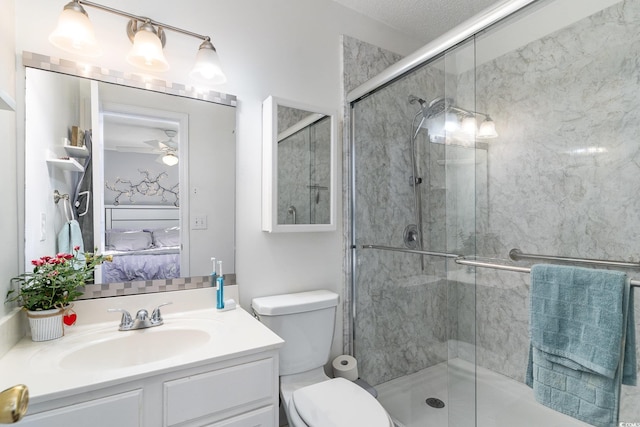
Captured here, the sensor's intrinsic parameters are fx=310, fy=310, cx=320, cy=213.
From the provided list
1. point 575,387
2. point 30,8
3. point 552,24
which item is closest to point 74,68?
point 30,8

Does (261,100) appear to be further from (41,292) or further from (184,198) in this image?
(41,292)

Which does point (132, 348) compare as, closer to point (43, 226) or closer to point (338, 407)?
point (43, 226)

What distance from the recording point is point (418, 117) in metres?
1.83

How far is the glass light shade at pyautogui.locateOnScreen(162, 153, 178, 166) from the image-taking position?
1.42 meters

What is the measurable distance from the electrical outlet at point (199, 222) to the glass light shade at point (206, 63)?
0.65 m

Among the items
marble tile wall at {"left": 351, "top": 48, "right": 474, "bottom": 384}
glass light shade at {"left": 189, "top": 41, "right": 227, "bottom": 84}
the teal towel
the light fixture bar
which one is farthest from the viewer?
marble tile wall at {"left": 351, "top": 48, "right": 474, "bottom": 384}

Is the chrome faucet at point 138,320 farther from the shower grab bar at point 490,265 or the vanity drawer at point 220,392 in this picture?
the shower grab bar at point 490,265

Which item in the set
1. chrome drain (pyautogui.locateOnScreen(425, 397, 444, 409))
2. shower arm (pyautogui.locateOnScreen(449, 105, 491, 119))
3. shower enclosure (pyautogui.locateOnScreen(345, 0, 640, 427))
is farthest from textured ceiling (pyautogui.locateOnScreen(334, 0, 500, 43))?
chrome drain (pyautogui.locateOnScreen(425, 397, 444, 409))

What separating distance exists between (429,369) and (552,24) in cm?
187

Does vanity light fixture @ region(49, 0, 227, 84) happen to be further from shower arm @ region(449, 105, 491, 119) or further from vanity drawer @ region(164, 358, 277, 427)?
vanity drawer @ region(164, 358, 277, 427)

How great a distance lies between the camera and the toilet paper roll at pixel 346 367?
1.71 m

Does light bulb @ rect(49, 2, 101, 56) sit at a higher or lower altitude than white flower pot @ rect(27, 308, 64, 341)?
higher

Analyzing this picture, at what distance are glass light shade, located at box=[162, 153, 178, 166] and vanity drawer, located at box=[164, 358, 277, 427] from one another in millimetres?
922

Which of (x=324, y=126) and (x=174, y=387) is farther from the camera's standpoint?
(x=324, y=126)
